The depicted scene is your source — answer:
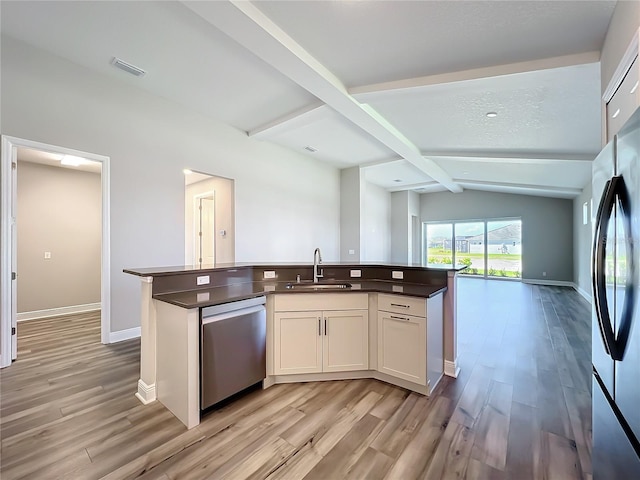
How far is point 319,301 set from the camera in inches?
99.7

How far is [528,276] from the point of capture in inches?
340

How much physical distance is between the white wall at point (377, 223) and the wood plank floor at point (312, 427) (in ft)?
18.7

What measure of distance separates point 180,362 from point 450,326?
7.53 ft

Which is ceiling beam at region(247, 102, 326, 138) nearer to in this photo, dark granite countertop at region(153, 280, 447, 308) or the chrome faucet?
the chrome faucet

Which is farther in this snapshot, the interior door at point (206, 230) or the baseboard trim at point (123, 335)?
the interior door at point (206, 230)

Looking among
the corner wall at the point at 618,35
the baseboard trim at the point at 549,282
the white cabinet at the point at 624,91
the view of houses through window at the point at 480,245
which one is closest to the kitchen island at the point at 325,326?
the white cabinet at the point at 624,91

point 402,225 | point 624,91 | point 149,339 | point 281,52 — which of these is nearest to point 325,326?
point 149,339

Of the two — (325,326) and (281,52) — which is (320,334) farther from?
(281,52)

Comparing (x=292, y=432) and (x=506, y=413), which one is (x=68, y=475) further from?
(x=506, y=413)

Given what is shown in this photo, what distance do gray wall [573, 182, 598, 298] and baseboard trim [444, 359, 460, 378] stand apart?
5.26 m

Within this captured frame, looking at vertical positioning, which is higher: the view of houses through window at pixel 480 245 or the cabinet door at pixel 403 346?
the view of houses through window at pixel 480 245

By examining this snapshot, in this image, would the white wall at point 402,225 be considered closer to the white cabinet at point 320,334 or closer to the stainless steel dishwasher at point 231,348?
the white cabinet at point 320,334

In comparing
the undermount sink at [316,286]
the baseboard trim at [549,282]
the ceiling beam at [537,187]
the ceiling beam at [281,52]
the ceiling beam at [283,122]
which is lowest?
the baseboard trim at [549,282]

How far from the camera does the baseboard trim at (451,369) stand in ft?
8.80
